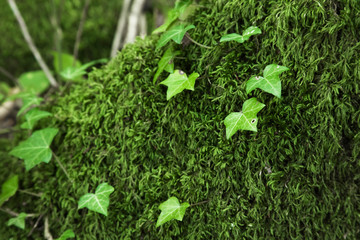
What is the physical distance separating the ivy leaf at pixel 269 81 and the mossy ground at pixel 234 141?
2.9 inches

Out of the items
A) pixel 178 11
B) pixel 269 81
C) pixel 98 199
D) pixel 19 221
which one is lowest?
pixel 19 221

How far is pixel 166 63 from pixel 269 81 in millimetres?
563

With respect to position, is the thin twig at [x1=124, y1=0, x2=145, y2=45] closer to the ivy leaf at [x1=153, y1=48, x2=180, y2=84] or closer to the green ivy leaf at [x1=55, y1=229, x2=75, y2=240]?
the ivy leaf at [x1=153, y1=48, x2=180, y2=84]

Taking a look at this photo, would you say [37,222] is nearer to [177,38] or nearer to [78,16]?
[177,38]

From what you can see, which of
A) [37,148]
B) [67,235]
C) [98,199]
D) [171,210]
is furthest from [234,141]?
[37,148]

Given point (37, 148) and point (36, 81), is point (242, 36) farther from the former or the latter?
point (36, 81)

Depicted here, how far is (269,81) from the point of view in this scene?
1252mm

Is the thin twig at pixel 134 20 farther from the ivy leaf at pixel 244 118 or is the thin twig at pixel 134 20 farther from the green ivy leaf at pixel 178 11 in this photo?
the ivy leaf at pixel 244 118

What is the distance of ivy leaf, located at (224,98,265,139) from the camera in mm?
1257

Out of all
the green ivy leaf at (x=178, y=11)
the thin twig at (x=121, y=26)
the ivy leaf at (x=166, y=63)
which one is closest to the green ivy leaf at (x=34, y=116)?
the ivy leaf at (x=166, y=63)

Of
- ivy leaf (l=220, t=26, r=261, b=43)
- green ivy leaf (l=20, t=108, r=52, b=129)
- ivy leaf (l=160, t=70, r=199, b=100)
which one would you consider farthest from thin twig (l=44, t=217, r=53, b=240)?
ivy leaf (l=220, t=26, r=261, b=43)

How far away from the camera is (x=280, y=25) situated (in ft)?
4.35

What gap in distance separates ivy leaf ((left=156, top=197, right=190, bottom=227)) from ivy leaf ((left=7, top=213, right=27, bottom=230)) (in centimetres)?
88

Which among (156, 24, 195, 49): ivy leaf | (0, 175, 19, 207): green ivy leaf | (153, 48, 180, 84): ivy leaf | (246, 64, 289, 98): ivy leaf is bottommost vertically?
(0, 175, 19, 207): green ivy leaf
